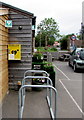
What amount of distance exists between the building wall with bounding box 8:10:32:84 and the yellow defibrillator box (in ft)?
0.50

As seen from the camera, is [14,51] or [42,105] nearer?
[42,105]

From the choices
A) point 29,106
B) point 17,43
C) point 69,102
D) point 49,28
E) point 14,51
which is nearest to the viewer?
point 29,106

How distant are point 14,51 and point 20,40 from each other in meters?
0.48

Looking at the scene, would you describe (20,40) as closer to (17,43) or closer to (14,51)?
(17,43)

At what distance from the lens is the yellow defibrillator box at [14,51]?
5.02 meters

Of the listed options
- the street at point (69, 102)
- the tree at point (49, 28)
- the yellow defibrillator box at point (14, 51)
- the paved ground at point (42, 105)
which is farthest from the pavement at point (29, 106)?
the tree at point (49, 28)

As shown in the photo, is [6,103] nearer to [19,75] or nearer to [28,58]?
[19,75]

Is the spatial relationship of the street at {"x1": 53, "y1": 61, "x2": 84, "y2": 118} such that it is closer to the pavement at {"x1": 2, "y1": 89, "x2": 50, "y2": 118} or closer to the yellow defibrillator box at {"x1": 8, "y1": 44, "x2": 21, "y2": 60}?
the pavement at {"x1": 2, "y1": 89, "x2": 50, "y2": 118}

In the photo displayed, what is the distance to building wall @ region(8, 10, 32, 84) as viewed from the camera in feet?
16.8

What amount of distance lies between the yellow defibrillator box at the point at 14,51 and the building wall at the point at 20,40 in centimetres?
15

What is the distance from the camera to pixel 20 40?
17.0ft

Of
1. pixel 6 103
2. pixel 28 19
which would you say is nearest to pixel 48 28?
pixel 28 19

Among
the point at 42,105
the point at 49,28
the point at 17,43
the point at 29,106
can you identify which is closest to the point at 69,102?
the point at 42,105

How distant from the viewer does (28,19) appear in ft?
16.8
